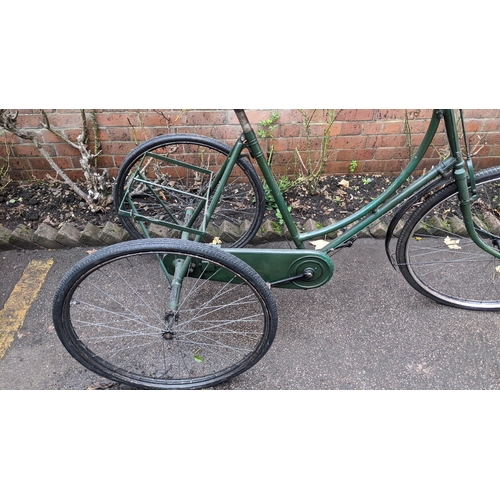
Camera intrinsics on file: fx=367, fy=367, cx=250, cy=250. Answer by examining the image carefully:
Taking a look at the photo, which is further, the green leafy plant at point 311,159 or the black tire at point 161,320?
the green leafy plant at point 311,159

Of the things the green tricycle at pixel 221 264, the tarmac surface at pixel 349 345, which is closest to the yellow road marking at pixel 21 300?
the tarmac surface at pixel 349 345

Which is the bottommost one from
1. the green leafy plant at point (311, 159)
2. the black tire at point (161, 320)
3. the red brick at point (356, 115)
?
the black tire at point (161, 320)

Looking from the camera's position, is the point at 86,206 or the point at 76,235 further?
the point at 86,206

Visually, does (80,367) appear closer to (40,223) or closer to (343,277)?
(40,223)

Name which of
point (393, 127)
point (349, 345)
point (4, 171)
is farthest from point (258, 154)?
point (4, 171)

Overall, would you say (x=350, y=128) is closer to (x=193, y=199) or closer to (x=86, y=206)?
(x=193, y=199)

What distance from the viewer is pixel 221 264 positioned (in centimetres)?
155

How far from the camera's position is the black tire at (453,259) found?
88.9 inches

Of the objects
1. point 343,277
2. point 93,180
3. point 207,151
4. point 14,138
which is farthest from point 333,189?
point 14,138

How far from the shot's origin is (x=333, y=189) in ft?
9.70

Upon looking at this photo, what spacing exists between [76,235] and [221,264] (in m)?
1.56

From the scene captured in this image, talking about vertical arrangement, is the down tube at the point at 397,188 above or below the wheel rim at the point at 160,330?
above

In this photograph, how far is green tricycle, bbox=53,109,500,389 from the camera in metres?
1.70

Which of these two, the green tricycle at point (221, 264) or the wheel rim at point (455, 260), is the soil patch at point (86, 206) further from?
the wheel rim at point (455, 260)
